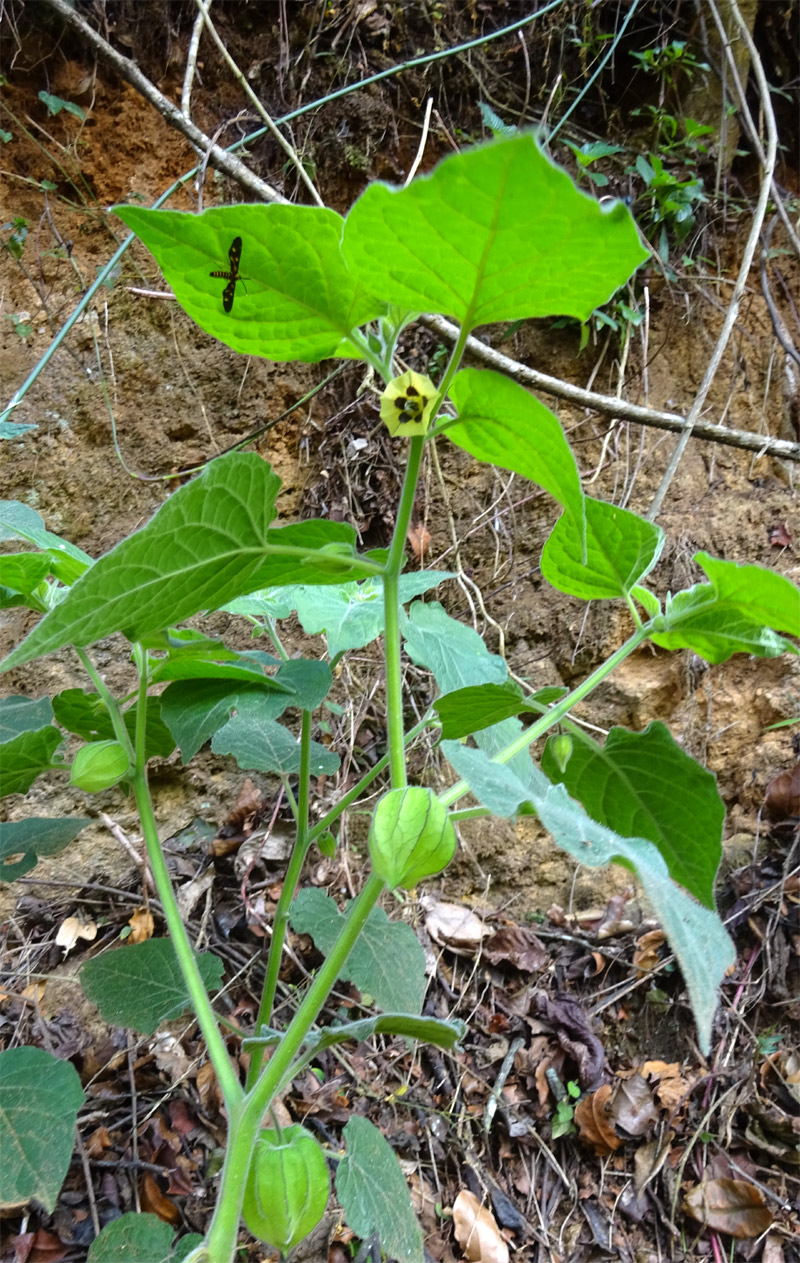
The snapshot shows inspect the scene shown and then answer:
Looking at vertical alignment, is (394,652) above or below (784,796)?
above

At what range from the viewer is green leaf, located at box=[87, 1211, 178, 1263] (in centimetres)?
61

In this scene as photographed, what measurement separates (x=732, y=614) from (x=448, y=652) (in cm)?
26

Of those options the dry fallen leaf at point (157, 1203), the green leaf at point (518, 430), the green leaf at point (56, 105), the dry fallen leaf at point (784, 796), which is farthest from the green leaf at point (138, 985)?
the green leaf at point (56, 105)

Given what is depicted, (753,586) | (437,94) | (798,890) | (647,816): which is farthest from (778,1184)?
(437,94)

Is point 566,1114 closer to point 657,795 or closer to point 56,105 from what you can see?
point 657,795

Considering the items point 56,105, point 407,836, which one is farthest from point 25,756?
point 56,105

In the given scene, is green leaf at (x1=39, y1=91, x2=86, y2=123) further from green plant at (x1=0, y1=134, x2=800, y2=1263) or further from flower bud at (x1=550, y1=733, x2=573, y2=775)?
flower bud at (x1=550, y1=733, x2=573, y2=775)

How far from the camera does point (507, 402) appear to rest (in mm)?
437

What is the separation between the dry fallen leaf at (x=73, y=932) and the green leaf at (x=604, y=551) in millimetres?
1031

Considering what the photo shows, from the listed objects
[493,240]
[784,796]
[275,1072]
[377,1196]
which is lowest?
[784,796]

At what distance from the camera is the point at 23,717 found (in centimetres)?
68

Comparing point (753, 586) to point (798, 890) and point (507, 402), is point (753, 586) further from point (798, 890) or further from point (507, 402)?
point (798, 890)

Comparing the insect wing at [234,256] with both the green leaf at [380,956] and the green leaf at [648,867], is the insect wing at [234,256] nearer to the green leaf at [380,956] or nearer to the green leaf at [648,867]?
the green leaf at [648,867]

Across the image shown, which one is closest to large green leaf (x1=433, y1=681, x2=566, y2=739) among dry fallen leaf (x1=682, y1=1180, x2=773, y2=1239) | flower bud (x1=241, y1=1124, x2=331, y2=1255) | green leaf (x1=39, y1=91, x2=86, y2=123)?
flower bud (x1=241, y1=1124, x2=331, y2=1255)
